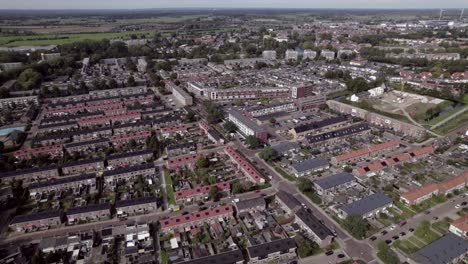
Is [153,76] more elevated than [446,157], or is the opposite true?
[153,76]

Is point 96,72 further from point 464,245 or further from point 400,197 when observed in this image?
point 464,245

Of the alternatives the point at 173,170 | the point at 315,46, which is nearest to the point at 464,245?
the point at 173,170

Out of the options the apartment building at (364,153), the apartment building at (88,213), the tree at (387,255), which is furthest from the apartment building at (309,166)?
the apartment building at (88,213)

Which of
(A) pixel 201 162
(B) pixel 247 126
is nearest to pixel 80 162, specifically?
(A) pixel 201 162

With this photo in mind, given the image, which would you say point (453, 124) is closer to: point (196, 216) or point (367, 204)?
point (367, 204)

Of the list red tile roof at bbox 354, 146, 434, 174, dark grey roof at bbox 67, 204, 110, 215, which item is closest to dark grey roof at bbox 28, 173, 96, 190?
dark grey roof at bbox 67, 204, 110, 215

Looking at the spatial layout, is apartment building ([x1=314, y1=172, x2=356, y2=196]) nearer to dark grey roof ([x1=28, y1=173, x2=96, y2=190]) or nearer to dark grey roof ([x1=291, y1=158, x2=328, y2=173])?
dark grey roof ([x1=291, y1=158, x2=328, y2=173])
